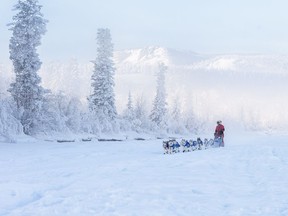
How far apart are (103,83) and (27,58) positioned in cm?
1682

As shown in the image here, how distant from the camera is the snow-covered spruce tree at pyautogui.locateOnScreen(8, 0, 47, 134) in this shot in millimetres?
41562

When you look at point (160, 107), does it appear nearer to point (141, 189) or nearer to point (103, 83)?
point (103, 83)

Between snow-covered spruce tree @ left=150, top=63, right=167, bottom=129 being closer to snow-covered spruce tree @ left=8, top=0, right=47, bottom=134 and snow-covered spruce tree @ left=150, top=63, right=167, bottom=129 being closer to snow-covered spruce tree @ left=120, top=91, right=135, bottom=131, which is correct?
snow-covered spruce tree @ left=120, top=91, right=135, bottom=131

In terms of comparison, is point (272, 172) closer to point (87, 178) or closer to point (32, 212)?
point (87, 178)

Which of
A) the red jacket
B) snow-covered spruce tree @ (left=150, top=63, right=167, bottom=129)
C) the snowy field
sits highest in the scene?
snow-covered spruce tree @ (left=150, top=63, right=167, bottom=129)

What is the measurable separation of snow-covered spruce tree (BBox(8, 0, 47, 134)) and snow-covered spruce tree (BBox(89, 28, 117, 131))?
1506 cm

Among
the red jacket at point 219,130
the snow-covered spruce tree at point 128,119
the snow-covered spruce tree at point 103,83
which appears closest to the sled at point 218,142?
the red jacket at point 219,130

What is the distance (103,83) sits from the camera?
57.6 meters

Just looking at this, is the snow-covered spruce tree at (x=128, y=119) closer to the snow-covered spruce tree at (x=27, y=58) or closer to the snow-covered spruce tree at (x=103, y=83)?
the snow-covered spruce tree at (x=103, y=83)

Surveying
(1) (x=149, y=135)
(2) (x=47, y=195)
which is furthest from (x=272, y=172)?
(1) (x=149, y=135)

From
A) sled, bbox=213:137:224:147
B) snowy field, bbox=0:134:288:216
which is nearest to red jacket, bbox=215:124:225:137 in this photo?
sled, bbox=213:137:224:147

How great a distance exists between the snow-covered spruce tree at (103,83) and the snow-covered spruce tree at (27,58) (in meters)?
15.1

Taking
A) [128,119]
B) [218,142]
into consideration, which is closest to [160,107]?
[128,119]

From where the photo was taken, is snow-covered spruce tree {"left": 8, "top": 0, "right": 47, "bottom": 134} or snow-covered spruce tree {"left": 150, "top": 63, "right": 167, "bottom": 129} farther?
snow-covered spruce tree {"left": 150, "top": 63, "right": 167, "bottom": 129}
